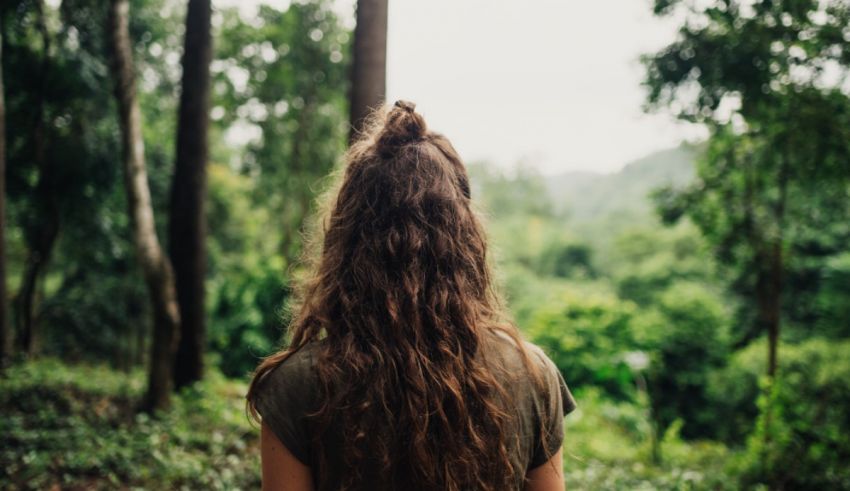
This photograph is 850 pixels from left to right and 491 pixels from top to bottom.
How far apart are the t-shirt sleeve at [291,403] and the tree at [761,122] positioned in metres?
5.13

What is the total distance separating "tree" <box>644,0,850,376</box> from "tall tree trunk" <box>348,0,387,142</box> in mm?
2933

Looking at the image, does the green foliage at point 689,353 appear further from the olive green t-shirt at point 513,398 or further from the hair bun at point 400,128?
the hair bun at point 400,128

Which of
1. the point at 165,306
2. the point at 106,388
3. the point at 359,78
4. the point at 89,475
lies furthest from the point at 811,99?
the point at 106,388

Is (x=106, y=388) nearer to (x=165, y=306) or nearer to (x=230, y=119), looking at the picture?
(x=165, y=306)

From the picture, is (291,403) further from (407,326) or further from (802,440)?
(802,440)

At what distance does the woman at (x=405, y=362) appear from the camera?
1344 millimetres

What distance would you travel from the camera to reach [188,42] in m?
7.00

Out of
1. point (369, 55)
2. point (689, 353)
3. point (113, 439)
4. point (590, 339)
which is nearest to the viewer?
point (369, 55)

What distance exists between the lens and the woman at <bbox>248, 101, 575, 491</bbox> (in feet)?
4.41

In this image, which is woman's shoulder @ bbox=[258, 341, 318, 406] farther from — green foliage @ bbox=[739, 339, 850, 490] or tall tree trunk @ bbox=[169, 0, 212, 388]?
tall tree trunk @ bbox=[169, 0, 212, 388]

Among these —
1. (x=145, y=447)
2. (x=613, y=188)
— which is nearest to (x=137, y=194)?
(x=145, y=447)

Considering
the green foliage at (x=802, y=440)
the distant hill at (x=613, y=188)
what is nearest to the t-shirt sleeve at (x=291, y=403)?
the green foliage at (x=802, y=440)

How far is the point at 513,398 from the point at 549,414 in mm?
131

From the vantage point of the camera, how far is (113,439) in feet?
16.1
